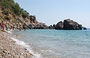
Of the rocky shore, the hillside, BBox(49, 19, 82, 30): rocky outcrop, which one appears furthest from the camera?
BBox(49, 19, 82, 30): rocky outcrop

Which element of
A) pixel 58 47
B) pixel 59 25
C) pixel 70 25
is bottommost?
pixel 58 47

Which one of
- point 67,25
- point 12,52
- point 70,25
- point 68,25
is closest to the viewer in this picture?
point 12,52

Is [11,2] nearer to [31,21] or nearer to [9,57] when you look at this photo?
[31,21]

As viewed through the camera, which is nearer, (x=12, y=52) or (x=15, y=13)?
(x=12, y=52)

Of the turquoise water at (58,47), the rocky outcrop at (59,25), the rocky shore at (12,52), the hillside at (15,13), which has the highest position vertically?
the hillside at (15,13)

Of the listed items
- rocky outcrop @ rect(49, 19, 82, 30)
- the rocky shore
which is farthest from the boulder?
the rocky shore

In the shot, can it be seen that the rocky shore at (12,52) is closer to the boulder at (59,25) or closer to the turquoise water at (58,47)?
the turquoise water at (58,47)

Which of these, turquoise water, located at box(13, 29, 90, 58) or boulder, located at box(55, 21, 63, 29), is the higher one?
boulder, located at box(55, 21, 63, 29)

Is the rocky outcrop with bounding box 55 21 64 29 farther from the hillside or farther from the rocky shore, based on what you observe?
the rocky shore

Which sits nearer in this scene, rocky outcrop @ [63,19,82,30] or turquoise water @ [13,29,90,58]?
turquoise water @ [13,29,90,58]

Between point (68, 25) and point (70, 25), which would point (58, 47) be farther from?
point (68, 25)

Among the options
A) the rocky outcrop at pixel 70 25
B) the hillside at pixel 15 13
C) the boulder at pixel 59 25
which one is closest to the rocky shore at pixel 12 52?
the hillside at pixel 15 13

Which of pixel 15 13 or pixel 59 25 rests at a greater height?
pixel 15 13

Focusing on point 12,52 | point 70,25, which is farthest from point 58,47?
point 70,25
